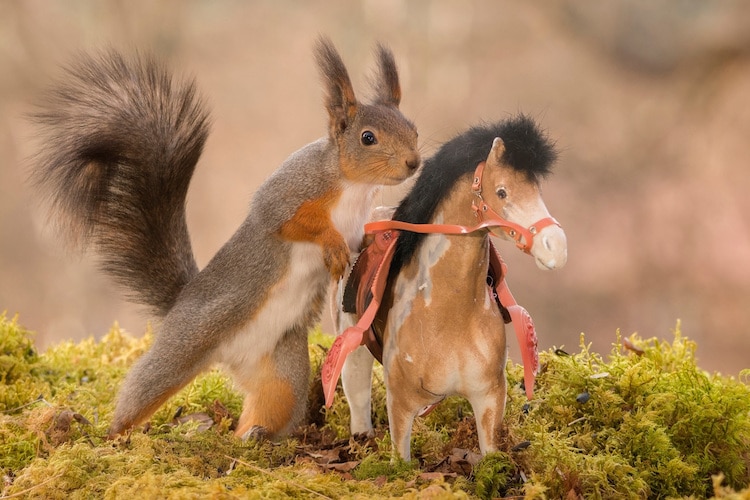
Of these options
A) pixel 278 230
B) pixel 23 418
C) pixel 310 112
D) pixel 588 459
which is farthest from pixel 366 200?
pixel 310 112

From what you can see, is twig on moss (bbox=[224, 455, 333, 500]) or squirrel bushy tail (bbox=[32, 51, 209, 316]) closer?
twig on moss (bbox=[224, 455, 333, 500])

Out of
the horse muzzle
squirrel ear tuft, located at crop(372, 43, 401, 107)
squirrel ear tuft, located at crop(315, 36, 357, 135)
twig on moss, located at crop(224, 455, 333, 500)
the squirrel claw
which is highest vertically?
squirrel ear tuft, located at crop(372, 43, 401, 107)

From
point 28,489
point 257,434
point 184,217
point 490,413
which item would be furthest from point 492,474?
point 184,217

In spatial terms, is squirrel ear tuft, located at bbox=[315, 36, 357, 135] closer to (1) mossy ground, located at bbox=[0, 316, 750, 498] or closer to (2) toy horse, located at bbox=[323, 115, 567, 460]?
(2) toy horse, located at bbox=[323, 115, 567, 460]

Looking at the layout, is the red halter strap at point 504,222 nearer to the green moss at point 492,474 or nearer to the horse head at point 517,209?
the horse head at point 517,209

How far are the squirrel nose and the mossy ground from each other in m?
0.62

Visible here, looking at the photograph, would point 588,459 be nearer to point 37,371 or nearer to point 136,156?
point 136,156

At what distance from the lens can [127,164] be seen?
2217 mm

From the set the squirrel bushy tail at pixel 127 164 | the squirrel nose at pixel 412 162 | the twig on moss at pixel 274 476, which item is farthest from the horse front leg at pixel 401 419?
the squirrel bushy tail at pixel 127 164

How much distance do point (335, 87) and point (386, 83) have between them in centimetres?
18

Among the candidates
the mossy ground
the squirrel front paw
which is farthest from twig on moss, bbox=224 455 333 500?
the squirrel front paw

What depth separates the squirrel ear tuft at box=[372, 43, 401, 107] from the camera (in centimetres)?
206

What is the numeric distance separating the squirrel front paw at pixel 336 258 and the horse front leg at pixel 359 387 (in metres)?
0.23

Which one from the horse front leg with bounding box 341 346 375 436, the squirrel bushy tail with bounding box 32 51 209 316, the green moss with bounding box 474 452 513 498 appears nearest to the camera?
the green moss with bounding box 474 452 513 498
